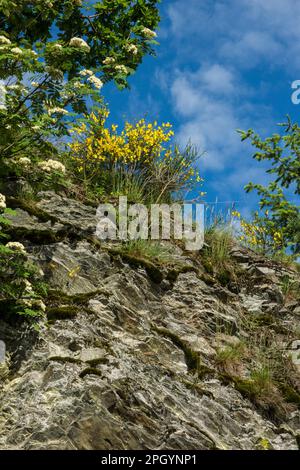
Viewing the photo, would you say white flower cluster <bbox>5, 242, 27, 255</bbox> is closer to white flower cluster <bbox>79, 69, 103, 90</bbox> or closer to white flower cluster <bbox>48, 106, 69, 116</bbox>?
white flower cluster <bbox>48, 106, 69, 116</bbox>

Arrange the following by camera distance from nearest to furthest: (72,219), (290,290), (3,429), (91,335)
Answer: (3,429), (91,335), (72,219), (290,290)

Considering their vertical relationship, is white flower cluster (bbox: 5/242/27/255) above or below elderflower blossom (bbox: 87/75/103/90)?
below

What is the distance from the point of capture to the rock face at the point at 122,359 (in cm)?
408

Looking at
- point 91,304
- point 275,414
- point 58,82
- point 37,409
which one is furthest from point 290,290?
point 37,409

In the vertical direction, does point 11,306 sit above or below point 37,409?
above

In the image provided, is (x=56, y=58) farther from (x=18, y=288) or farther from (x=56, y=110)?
(x=18, y=288)

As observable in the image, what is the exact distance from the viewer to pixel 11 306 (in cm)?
498

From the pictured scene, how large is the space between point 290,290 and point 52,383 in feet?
16.8

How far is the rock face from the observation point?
4078 millimetres

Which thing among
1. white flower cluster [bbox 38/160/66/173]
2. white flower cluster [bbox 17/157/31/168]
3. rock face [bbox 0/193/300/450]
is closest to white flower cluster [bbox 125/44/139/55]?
rock face [bbox 0/193/300/450]

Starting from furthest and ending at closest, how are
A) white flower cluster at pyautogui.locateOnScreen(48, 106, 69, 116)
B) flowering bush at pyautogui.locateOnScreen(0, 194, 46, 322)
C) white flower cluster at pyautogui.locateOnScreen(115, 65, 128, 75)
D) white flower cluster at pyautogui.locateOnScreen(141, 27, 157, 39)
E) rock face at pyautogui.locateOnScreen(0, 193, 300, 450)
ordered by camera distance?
white flower cluster at pyautogui.locateOnScreen(141, 27, 157, 39)
white flower cluster at pyautogui.locateOnScreen(115, 65, 128, 75)
white flower cluster at pyautogui.locateOnScreen(48, 106, 69, 116)
flowering bush at pyautogui.locateOnScreen(0, 194, 46, 322)
rock face at pyautogui.locateOnScreen(0, 193, 300, 450)

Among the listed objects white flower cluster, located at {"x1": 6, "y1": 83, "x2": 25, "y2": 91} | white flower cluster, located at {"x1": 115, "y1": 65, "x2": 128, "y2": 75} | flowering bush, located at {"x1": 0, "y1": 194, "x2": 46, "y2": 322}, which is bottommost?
flowering bush, located at {"x1": 0, "y1": 194, "x2": 46, "y2": 322}

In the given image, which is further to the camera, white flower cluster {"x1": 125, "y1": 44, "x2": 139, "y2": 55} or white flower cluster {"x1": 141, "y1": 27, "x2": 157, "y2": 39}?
white flower cluster {"x1": 141, "y1": 27, "x2": 157, "y2": 39}
